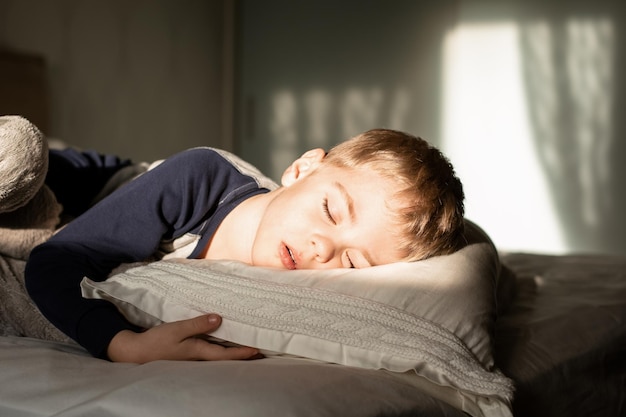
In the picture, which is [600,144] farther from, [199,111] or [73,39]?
[73,39]

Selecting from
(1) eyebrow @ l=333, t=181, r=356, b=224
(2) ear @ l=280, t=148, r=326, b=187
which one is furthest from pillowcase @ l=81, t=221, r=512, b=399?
(2) ear @ l=280, t=148, r=326, b=187

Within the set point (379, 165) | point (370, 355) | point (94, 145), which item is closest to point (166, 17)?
point (94, 145)

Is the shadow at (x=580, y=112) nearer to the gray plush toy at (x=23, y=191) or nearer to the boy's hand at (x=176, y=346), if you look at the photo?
the gray plush toy at (x=23, y=191)

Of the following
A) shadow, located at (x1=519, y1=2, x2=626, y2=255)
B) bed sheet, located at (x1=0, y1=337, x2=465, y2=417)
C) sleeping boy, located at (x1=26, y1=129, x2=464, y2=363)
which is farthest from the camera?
shadow, located at (x1=519, y1=2, x2=626, y2=255)

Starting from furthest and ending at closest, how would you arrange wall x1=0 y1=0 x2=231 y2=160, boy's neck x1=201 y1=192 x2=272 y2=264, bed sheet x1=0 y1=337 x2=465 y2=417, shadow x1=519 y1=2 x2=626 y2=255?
shadow x1=519 y1=2 x2=626 y2=255 < wall x1=0 y1=0 x2=231 y2=160 < boy's neck x1=201 y1=192 x2=272 y2=264 < bed sheet x1=0 y1=337 x2=465 y2=417

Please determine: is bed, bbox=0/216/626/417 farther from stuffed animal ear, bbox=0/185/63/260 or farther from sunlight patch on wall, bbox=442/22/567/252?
sunlight patch on wall, bbox=442/22/567/252

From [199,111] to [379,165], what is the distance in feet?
12.6

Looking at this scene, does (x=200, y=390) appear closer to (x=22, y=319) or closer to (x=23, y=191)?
(x=22, y=319)

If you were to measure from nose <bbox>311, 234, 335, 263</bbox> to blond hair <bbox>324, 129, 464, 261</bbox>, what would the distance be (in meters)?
0.11

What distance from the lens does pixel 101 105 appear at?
4180 mm

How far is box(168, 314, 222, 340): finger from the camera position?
98 centimetres

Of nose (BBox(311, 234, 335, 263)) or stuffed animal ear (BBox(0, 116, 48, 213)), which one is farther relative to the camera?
stuffed animal ear (BBox(0, 116, 48, 213))

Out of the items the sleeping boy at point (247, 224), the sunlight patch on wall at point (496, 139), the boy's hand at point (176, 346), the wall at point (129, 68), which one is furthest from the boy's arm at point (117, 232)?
the sunlight patch on wall at point (496, 139)

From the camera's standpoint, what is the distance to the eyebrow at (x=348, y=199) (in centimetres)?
119
